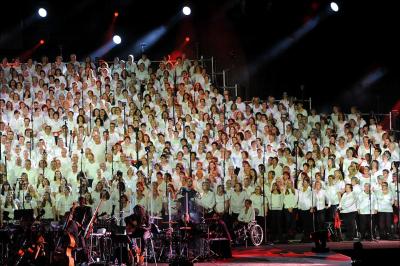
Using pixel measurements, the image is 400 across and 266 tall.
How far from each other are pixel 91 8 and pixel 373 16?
757 centimetres

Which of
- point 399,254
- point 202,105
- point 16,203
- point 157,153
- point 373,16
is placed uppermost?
point 373,16

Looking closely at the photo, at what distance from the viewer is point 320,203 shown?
53.0ft

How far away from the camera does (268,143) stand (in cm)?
1738

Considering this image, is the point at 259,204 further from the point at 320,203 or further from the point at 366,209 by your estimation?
the point at 366,209

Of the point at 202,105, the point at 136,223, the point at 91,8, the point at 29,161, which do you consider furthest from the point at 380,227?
the point at 91,8

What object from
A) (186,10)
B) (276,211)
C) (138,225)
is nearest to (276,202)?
(276,211)

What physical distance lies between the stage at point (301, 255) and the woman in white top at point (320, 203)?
1230mm

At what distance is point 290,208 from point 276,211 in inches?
11.3

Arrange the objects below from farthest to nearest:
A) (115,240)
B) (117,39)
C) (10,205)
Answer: (117,39), (10,205), (115,240)

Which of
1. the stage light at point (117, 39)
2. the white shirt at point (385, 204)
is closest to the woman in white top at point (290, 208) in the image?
the white shirt at point (385, 204)

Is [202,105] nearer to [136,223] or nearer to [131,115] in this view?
[131,115]

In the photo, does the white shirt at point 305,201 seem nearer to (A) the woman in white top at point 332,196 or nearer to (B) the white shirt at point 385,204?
(A) the woman in white top at point 332,196

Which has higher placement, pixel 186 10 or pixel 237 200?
pixel 186 10

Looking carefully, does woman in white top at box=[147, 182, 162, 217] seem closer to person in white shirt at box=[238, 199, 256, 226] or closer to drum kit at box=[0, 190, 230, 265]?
person in white shirt at box=[238, 199, 256, 226]
